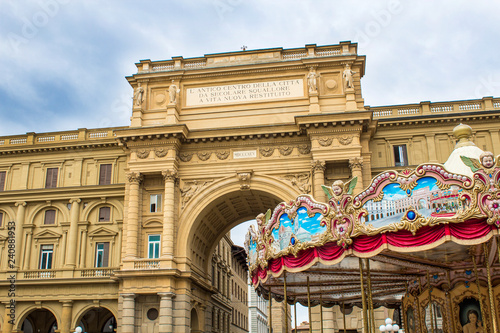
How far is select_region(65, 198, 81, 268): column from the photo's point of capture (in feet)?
121

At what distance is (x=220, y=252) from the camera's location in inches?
2025

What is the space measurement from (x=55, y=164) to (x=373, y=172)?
22.5 meters

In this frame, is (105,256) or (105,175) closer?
(105,256)

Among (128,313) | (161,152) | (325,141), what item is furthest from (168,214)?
Result: (325,141)

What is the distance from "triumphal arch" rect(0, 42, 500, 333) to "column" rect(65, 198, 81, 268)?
0.13 m

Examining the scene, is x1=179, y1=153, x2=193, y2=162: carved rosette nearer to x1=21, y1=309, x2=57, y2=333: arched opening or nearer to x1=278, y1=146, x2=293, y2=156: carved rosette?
x1=278, y1=146, x2=293, y2=156: carved rosette

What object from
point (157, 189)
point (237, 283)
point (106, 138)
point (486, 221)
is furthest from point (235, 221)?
point (486, 221)

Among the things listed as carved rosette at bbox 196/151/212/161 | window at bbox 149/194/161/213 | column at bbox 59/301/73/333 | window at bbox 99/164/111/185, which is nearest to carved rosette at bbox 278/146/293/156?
carved rosette at bbox 196/151/212/161

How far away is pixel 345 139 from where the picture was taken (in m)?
33.3

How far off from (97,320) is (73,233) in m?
7.68

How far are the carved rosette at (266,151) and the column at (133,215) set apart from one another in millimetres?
7955

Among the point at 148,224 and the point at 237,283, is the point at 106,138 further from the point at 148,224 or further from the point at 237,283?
the point at 237,283

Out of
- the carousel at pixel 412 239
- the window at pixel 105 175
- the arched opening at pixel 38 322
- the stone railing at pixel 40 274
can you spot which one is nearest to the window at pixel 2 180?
the stone railing at pixel 40 274

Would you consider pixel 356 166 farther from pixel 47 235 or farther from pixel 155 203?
pixel 47 235
